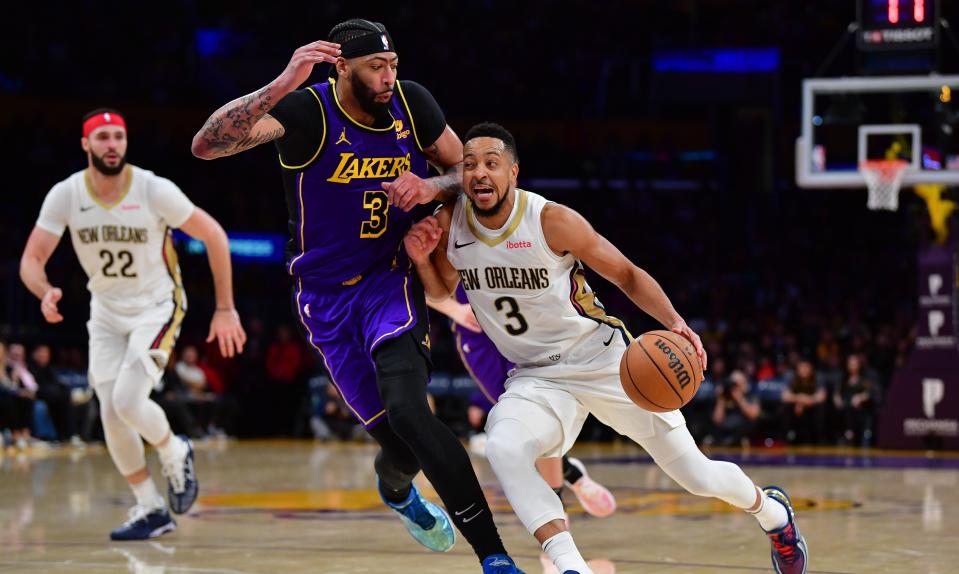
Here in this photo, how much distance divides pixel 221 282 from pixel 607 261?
2.84 meters

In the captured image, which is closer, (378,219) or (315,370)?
(378,219)

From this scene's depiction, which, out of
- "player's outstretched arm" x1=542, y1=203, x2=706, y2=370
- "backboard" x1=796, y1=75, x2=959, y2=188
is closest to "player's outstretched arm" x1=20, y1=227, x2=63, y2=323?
"player's outstretched arm" x1=542, y1=203, x2=706, y2=370

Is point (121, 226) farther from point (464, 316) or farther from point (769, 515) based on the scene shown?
point (769, 515)

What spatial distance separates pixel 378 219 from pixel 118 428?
106 inches

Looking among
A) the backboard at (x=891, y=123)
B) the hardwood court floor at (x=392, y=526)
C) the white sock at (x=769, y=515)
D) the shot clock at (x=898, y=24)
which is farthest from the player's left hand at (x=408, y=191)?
the shot clock at (x=898, y=24)

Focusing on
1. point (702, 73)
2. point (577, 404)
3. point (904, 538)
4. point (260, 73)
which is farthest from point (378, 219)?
point (702, 73)

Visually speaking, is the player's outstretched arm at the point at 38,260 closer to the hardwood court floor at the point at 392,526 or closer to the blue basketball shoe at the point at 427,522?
the hardwood court floor at the point at 392,526

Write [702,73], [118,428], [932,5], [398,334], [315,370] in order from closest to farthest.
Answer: [398,334] → [118,428] → [932,5] → [315,370] → [702,73]

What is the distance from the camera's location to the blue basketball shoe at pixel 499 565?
190 inches

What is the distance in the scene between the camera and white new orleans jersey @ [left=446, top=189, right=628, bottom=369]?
5305 millimetres

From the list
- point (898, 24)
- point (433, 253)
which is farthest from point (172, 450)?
point (898, 24)

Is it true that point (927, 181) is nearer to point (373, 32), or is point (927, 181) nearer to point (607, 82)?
point (373, 32)

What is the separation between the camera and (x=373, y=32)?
5406mm

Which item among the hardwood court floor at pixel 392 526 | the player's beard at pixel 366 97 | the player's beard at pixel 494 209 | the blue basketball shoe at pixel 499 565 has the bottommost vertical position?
the hardwood court floor at pixel 392 526
